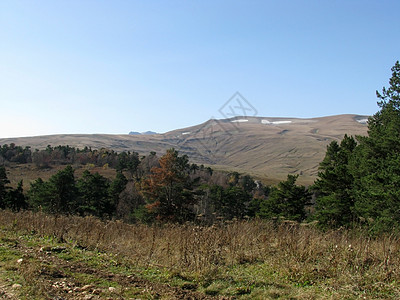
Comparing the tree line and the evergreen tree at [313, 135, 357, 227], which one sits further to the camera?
the evergreen tree at [313, 135, 357, 227]

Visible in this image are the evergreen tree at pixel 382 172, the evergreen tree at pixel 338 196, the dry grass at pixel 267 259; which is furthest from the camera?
the evergreen tree at pixel 338 196

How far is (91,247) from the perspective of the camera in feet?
25.5

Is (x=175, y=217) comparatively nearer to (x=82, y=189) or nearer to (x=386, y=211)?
(x=386, y=211)

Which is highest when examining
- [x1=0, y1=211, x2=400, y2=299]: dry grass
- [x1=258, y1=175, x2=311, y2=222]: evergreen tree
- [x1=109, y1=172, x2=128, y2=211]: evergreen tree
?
[x1=0, y1=211, x2=400, y2=299]: dry grass

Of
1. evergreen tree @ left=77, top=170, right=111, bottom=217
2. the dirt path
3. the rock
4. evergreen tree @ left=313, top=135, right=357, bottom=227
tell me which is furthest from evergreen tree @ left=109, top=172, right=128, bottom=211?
the rock

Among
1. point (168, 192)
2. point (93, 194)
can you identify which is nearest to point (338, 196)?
point (168, 192)

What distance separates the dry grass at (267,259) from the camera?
4816 mm

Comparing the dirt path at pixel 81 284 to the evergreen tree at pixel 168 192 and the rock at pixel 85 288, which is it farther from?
the evergreen tree at pixel 168 192

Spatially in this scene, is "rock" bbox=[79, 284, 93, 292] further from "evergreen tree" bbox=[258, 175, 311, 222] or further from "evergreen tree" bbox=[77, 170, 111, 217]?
"evergreen tree" bbox=[77, 170, 111, 217]

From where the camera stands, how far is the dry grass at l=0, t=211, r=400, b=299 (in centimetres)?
482

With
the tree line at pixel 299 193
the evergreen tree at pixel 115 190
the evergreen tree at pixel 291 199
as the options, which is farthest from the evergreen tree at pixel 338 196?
the evergreen tree at pixel 115 190

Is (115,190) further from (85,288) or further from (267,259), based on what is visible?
(85,288)

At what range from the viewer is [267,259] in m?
6.50

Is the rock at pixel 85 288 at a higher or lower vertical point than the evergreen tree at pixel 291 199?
higher
